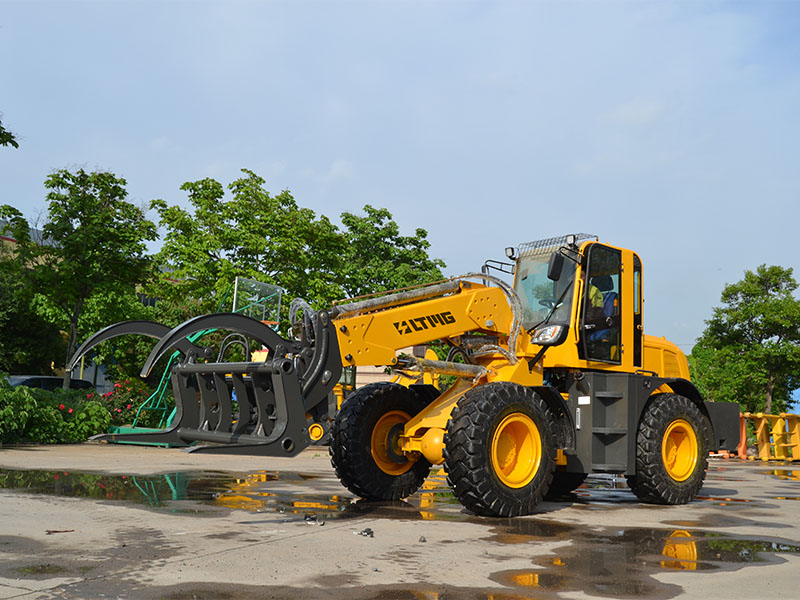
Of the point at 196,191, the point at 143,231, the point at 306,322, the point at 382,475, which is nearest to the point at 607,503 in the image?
the point at 382,475

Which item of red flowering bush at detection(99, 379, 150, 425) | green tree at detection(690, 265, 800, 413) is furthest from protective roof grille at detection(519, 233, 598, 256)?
green tree at detection(690, 265, 800, 413)

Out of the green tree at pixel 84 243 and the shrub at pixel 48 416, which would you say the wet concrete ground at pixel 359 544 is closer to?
the shrub at pixel 48 416

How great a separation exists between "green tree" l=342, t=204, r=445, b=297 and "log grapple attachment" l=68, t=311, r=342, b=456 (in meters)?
27.0

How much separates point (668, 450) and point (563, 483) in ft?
4.82

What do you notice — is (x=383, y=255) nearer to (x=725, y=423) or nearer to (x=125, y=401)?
(x=125, y=401)

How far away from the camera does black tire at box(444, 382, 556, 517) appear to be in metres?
8.01

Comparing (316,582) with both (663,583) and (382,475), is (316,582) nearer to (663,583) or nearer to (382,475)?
(663,583)

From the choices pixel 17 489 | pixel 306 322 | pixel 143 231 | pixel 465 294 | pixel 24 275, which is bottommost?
pixel 17 489

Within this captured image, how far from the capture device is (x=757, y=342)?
1260 inches

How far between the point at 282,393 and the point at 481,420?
2.04 meters

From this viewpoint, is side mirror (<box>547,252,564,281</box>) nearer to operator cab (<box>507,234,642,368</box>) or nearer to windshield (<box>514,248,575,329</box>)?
operator cab (<box>507,234,642,368</box>)

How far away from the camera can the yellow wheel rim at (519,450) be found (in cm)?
853

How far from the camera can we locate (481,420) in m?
8.08

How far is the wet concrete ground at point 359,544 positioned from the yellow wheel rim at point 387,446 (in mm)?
543
